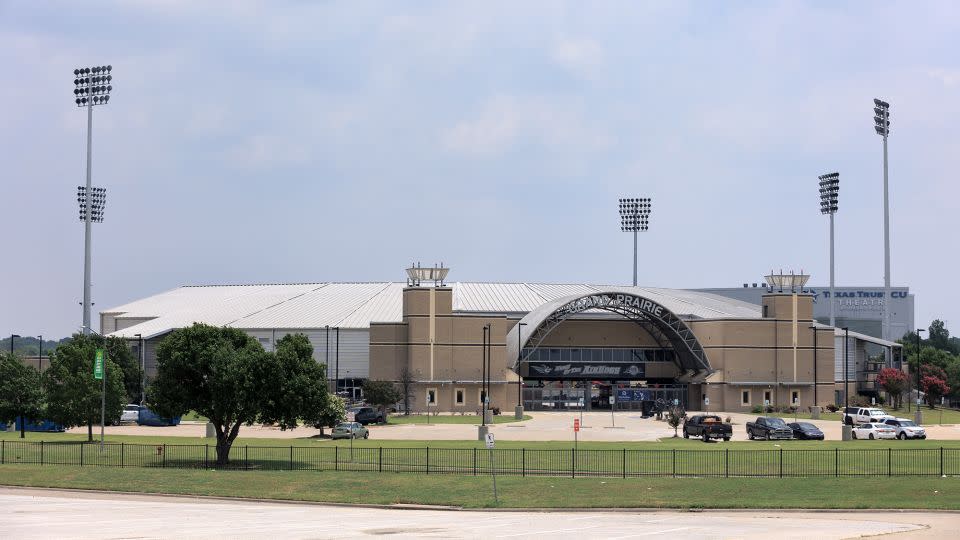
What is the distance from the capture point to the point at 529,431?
270ft

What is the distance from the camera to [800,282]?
4616 inches

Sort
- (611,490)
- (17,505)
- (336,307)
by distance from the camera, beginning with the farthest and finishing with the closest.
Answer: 1. (336,307)
2. (611,490)
3. (17,505)

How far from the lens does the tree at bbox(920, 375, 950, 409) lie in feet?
424

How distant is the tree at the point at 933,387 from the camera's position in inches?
5084

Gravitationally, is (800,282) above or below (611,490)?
above

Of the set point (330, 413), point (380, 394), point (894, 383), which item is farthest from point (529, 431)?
point (894, 383)

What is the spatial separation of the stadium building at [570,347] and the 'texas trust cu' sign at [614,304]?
11 centimetres

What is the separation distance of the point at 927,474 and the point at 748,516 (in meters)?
14.0

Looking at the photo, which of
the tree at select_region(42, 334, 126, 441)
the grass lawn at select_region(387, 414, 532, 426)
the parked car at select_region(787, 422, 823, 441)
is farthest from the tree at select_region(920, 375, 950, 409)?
the tree at select_region(42, 334, 126, 441)

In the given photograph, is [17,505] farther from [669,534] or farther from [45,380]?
[45,380]

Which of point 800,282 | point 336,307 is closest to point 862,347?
point 800,282

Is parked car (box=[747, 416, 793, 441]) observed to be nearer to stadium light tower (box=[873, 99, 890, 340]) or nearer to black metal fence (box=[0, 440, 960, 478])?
black metal fence (box=[0, 440, 960, 478])

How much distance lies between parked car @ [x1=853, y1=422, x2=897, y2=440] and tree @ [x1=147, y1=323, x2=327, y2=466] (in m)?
32.1

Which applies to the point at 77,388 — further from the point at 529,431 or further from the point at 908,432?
the point at 908,432
